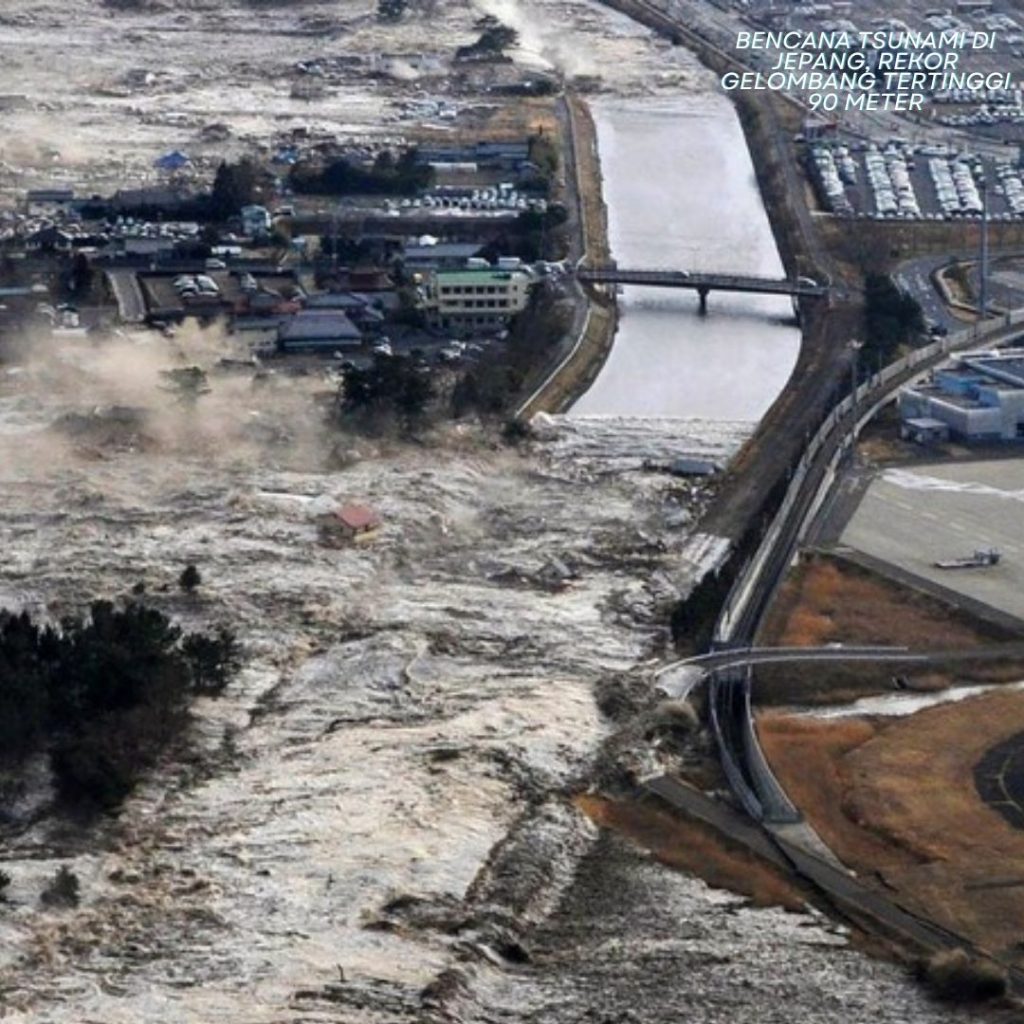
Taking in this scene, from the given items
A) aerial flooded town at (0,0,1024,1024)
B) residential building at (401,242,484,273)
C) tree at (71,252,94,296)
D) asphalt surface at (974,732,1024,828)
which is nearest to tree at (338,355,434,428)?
aerial flooded town at (0,0,1024,1024)

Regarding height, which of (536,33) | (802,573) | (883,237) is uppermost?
(802,573)

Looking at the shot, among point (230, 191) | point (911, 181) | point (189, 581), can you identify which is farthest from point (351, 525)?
point (911, 181)

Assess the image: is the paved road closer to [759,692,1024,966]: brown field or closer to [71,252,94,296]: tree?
[71,252,94,296]: tree

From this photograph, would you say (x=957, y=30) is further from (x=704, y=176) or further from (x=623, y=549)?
(x=623, y=549)

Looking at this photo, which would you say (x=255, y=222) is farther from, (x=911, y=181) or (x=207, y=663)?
(x=207, y=663)

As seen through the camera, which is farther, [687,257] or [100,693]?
[687,257]

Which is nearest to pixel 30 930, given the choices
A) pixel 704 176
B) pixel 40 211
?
pixel 40 211
